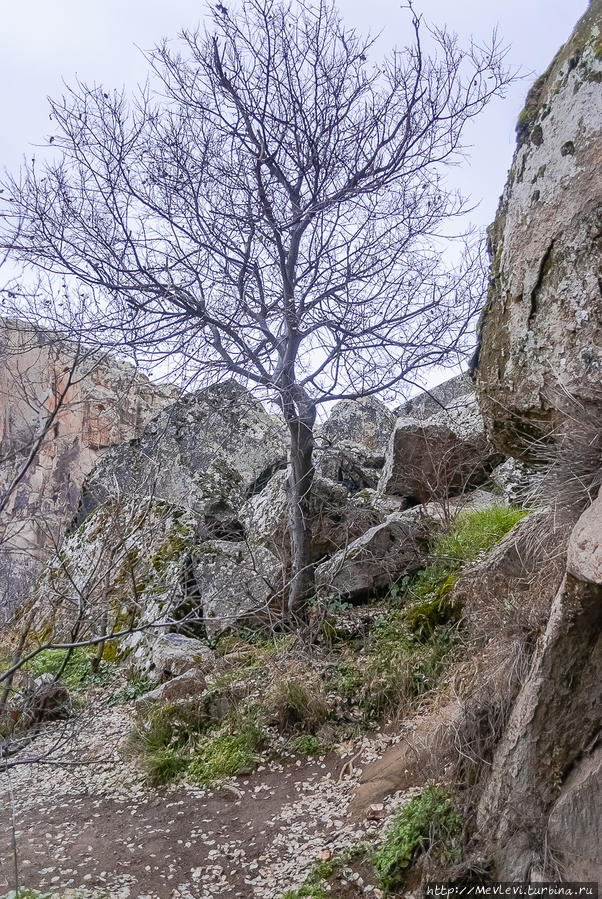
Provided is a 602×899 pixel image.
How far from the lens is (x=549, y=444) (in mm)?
2840

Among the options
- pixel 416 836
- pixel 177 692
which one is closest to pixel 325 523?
pixel 177 692

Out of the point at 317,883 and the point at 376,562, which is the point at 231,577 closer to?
the point at 376,562

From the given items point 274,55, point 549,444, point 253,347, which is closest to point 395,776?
point 549,444

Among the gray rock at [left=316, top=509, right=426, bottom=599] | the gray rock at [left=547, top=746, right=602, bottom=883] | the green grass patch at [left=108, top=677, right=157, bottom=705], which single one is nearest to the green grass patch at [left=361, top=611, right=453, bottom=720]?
the gray rock at [left=316, top=509, right=426, bottom=599]

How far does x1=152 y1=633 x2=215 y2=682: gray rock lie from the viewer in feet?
18.2

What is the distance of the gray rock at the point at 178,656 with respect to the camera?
18.2 ft

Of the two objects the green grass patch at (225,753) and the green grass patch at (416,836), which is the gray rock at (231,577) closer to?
the green grass patch at (225,753)

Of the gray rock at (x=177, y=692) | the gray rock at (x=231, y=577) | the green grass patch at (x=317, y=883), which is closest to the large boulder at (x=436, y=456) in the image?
the gray rock at (x=231, y=577)

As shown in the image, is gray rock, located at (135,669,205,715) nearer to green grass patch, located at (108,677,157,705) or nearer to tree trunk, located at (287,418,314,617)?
green grass patch, located at (108,677,157,705)

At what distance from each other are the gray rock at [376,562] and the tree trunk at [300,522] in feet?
0.58

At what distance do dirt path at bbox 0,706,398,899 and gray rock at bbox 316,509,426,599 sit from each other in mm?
1827

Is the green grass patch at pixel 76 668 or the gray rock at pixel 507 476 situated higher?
the gray rock at pixel 507 476

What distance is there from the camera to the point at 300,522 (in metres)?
6.00

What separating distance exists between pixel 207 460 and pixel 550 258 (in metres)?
6.69
